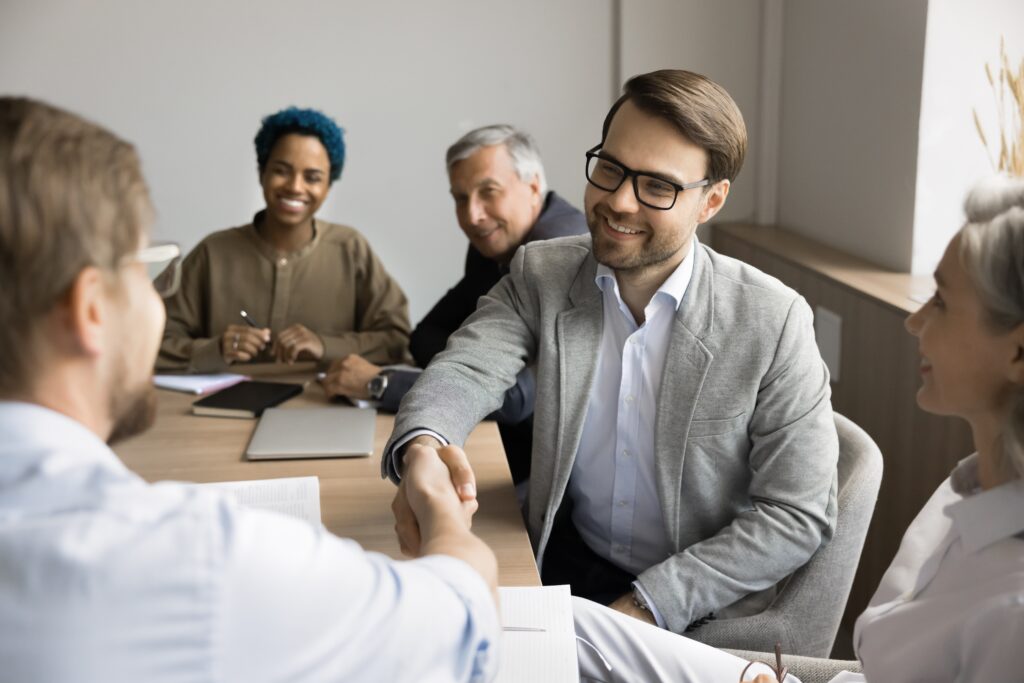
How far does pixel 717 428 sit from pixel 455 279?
2.49 m

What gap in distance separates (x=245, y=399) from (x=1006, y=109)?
2.10m

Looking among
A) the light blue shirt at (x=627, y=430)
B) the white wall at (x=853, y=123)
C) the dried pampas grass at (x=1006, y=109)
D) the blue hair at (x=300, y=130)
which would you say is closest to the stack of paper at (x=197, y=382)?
the blue hair at (x=300, y=130)

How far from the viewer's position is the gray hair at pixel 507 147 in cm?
261

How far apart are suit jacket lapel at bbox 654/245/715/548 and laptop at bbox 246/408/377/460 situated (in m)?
0.58

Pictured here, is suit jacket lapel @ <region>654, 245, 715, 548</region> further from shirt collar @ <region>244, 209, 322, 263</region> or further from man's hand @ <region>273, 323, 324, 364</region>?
shirt collar @ <region>244, 209, 322, 263</region>

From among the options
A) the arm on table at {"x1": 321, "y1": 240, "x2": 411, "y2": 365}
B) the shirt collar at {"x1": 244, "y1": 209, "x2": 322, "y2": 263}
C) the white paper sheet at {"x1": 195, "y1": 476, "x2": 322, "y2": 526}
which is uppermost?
the shirt collar at {"x1": 244, "y1": 209, "x2": 322, "y2": 263}

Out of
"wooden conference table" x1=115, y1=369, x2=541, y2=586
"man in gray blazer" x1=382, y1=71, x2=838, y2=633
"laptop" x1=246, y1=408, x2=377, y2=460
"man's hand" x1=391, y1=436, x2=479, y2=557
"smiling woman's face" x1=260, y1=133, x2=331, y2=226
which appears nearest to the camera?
"man's hand" x1=391, y1=436, x2=479, y2=557

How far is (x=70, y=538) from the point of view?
0.71 metres

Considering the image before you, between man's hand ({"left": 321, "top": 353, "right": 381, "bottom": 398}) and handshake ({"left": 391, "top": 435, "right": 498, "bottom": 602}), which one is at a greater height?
handshake ({"left": 391, "top": 435, "right": 498, "bottom": 602})

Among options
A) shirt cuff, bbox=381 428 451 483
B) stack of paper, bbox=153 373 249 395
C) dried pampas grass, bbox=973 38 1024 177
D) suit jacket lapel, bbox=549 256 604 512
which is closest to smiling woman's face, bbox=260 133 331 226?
stack of paper, bbox=153 373 249 395

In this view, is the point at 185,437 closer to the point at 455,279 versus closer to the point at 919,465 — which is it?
the point at 919,465

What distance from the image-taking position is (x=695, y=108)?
170 cm

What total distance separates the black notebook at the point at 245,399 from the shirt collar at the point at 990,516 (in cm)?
150

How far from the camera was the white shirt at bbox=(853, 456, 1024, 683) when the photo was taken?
100 cm
